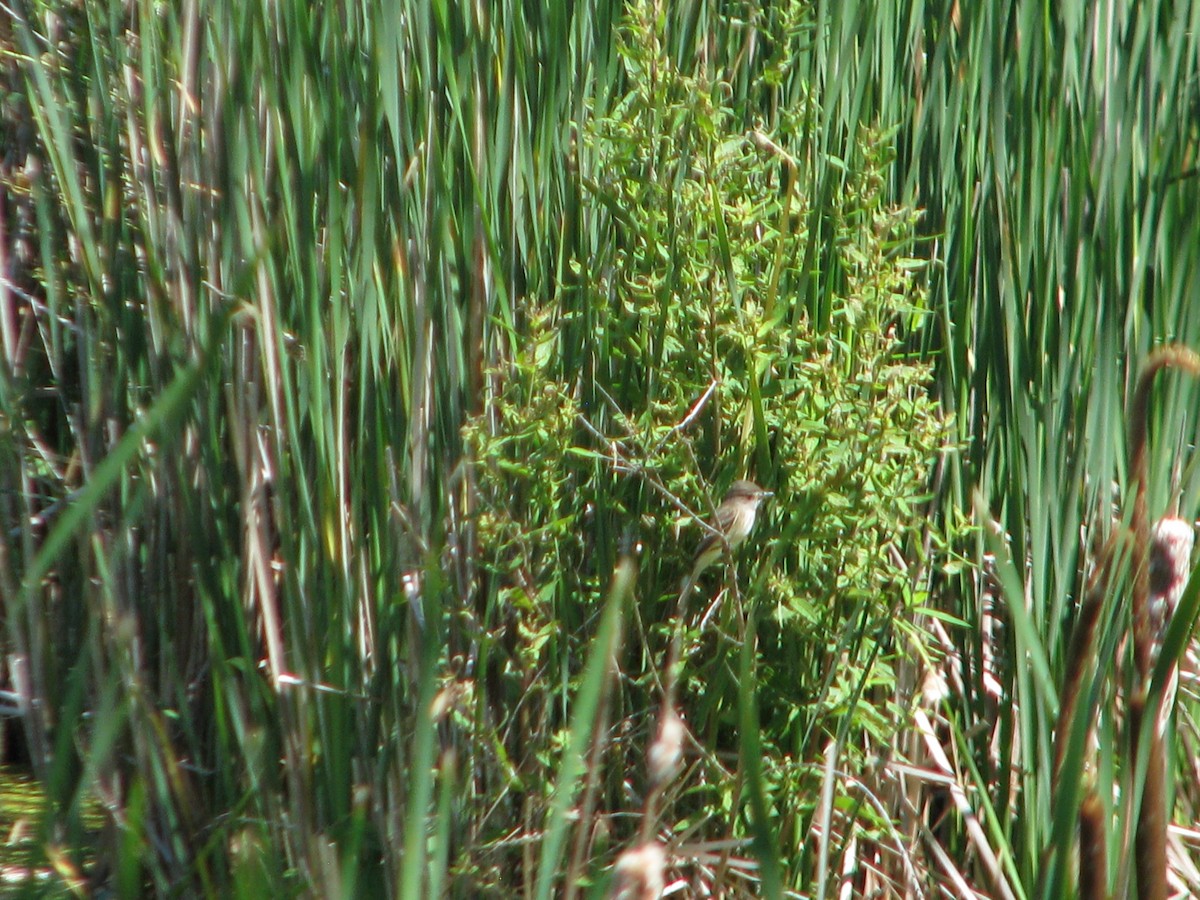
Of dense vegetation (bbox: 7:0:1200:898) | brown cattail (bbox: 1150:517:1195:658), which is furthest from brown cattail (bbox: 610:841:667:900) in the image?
dense vegetation (bbox: 7:0:1200:898)

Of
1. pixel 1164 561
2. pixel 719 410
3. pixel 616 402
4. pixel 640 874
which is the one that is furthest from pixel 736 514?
pixel 640 874

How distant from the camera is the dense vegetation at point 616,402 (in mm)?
1579

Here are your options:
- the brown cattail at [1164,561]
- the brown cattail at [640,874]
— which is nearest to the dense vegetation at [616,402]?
the brown cattail at [1164,561]

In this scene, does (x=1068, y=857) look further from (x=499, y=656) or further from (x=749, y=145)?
(x=749, y=145)

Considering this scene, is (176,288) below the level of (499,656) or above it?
above

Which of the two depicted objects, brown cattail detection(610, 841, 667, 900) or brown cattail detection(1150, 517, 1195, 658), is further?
brown cattail detection(1150, 517, 1195, 658)

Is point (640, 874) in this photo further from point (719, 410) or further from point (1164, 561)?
point (719, 410)

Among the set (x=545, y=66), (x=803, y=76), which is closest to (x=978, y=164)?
(x=803, y=76)

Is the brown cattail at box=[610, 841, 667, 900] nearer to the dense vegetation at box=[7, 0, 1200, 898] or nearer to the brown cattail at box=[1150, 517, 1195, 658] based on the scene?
the brown cattail at box=[1150, 517, 1195, 658]

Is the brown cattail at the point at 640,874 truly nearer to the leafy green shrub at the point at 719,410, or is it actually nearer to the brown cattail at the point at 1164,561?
the brown cattail at the point at 1164,561

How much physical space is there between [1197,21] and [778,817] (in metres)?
1.29

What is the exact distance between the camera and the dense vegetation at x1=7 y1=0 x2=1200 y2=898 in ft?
5.18

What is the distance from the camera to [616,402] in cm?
169

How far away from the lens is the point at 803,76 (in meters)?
1.80
